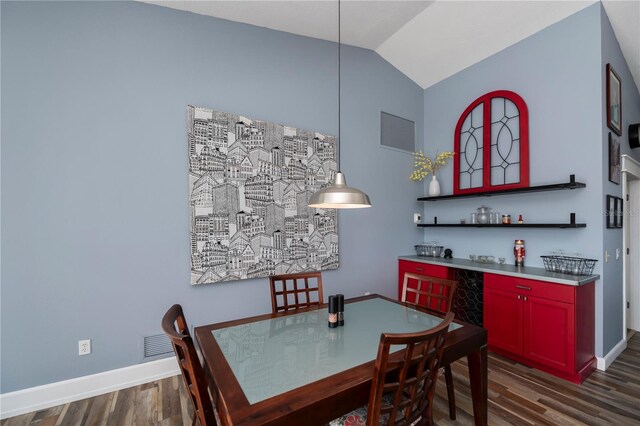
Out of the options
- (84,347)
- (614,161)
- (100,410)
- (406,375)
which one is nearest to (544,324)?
(614,161)

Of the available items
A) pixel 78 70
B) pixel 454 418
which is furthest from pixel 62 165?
pixel 454 418

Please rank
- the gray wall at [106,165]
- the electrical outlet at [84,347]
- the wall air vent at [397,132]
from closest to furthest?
1. the gray wall at [106,165]
2. the electrical outlet at [84,347]
3. the wall air vent at [397,132]

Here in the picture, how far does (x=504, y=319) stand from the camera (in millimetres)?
2889

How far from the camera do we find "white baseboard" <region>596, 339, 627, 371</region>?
2.63m

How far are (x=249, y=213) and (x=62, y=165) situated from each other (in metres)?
1.49

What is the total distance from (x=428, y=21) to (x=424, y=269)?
295 centimetres

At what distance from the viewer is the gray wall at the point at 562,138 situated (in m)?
2.69

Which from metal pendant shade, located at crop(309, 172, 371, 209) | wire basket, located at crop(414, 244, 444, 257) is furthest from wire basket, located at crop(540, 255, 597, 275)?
metal pendant shade, located at crop(309, 172, 371, 209)

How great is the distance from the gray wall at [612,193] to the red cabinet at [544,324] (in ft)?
0.95

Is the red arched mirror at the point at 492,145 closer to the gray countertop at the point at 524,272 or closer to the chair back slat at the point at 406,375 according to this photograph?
the gray countertop at the point at 524,272

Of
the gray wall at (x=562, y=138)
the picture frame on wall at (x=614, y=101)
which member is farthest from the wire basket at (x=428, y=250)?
the picture frame on wall at (x=614, y=101)

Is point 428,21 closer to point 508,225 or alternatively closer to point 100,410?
point 508,225

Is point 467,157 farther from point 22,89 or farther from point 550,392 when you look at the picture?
point 22,89

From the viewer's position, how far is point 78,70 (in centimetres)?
226
